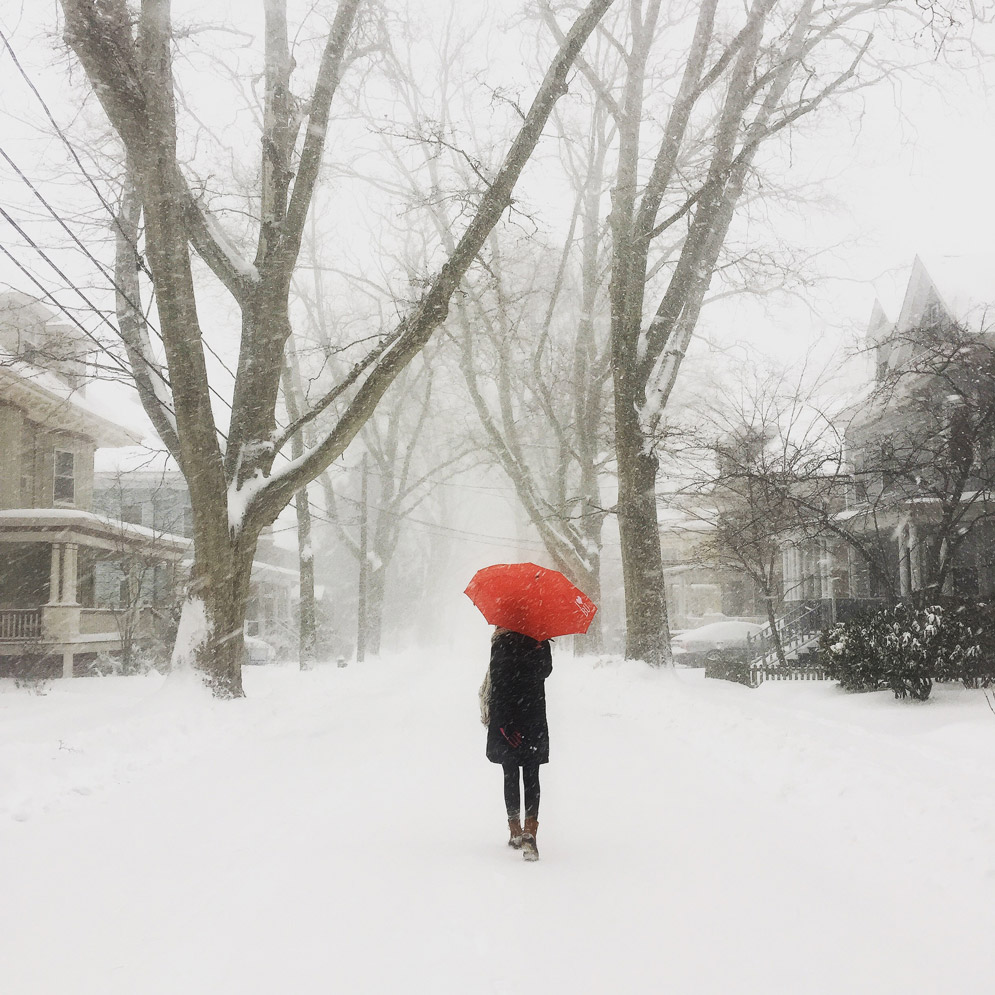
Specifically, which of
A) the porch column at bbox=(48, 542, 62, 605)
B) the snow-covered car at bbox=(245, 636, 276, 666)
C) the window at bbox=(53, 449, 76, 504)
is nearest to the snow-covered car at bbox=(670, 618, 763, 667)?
the snow-covered car at bbox=(245, 636, 276, 666)

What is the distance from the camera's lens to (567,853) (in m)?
5.82

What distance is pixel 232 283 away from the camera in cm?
1370

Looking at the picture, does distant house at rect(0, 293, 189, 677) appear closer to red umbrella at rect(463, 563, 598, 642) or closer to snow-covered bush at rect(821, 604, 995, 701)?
red umbrella at rect(463, 563, 598, 642)

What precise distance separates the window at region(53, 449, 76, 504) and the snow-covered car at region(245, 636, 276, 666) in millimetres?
11366

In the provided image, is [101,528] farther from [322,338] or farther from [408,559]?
[408,559]

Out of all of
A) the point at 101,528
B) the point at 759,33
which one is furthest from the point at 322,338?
the point at 759,33

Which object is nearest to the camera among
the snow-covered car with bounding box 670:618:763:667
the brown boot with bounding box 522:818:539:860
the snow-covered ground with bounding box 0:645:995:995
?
the snow-covered ground with bounding box 0:645:995:995

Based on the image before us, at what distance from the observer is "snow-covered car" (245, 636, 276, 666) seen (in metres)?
36.1

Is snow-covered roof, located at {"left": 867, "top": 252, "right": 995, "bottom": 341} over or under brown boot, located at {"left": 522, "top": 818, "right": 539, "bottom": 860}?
over

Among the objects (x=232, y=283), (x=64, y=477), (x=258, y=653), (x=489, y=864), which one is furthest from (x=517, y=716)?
(x=258, y=653)

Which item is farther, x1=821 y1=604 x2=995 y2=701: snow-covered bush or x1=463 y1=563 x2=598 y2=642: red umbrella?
x1=821 y1=604 x2=995 y2=701: snow-covered bush

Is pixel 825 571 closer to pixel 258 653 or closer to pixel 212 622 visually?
pixel 258 653

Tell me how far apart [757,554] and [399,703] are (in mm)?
11363

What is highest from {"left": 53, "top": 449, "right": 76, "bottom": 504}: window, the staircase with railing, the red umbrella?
{"left": 53, "top": 449, "right": 76, "bottom": 504}: window
